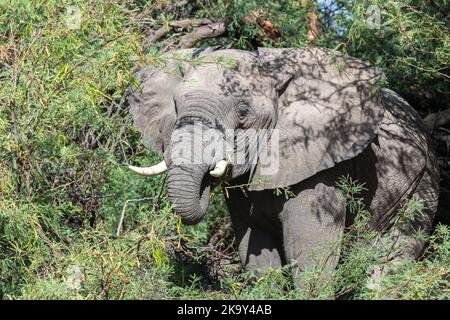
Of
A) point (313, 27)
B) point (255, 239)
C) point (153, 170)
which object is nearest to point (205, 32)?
point (313, 27)

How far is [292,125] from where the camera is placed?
6.27m

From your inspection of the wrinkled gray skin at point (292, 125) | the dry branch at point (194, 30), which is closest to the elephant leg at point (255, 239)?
the wrinkled gray skin at point (292, 125)

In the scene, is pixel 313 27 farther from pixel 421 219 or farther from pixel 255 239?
pixel 255 239

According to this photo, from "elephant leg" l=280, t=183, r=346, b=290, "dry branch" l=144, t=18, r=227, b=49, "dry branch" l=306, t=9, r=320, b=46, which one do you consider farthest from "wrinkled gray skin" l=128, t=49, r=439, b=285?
"dry branch" l=306, t=9, r=320, b=46

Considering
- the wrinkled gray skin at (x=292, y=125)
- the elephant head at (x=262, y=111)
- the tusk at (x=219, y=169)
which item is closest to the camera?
the tusk at (x=219, y=169)

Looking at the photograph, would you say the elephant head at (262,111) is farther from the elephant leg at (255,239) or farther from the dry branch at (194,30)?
the dry branch at (194,30)

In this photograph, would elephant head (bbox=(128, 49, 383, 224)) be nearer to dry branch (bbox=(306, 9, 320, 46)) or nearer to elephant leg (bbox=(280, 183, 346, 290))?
elephant leg (bbox=(280, 183, 346, 290))

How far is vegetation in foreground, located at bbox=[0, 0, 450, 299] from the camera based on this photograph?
5547 millimetres

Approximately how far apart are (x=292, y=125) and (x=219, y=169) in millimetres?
Answer: 575

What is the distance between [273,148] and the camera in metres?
6.27

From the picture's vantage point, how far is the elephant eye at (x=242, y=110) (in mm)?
6113

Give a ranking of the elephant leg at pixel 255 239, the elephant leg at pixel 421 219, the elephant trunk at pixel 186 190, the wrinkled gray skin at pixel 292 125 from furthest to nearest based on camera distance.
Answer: the elephant leg at pixel 421 219
the elephant leg at pixel 255 239
the wrinkled gray skin at pixel 292 125
the elephant trunk at pixel 186 190

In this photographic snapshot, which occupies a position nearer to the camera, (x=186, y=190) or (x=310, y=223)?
(x=186, y=190)
